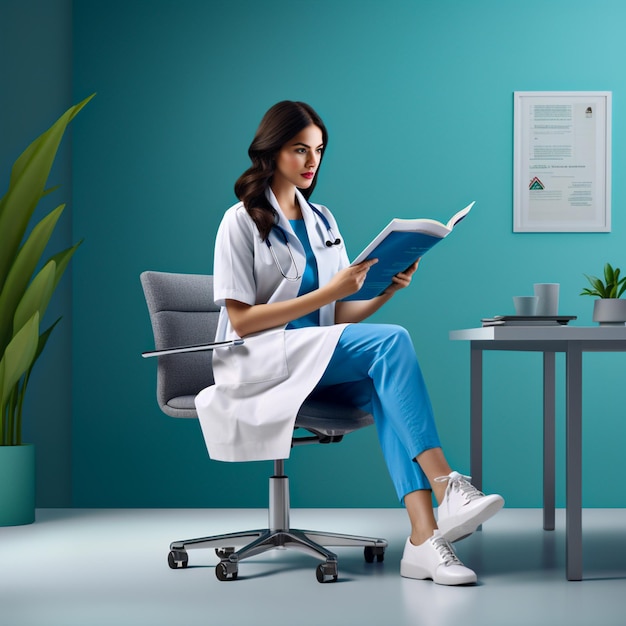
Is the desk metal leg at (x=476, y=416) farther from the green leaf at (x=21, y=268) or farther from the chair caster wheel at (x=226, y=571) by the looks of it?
the green leaf at (x=21, y=268)

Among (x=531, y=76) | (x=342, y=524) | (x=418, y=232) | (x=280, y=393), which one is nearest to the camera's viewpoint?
(x=418, y=232)

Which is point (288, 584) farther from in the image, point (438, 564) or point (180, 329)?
point (180, 329)

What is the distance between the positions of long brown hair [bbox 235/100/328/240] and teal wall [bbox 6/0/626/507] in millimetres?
1355

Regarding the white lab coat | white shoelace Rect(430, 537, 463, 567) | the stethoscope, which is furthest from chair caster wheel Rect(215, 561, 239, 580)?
the stethoscope

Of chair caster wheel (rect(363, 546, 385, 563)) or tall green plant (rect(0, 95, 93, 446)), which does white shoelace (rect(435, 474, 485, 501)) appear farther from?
tall green plant (rect(0, 95, 93, 446))

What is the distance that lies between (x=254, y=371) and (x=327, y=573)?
51cm

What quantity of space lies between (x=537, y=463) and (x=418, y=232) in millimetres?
2020

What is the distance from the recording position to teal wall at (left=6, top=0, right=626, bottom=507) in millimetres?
3793

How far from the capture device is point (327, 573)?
2.19 metres

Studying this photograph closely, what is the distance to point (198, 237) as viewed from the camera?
381 centimetres

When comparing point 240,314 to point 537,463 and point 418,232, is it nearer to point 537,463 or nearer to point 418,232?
point 418,232

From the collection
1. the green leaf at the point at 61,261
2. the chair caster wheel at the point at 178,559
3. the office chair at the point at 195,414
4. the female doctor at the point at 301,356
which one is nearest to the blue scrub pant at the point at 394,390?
the female doctor at the point at 301,356

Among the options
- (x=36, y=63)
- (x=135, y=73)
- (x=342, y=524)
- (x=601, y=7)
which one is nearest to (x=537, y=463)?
(x=342, y=524)

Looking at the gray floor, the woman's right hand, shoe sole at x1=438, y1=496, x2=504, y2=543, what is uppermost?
the woman's right hand
